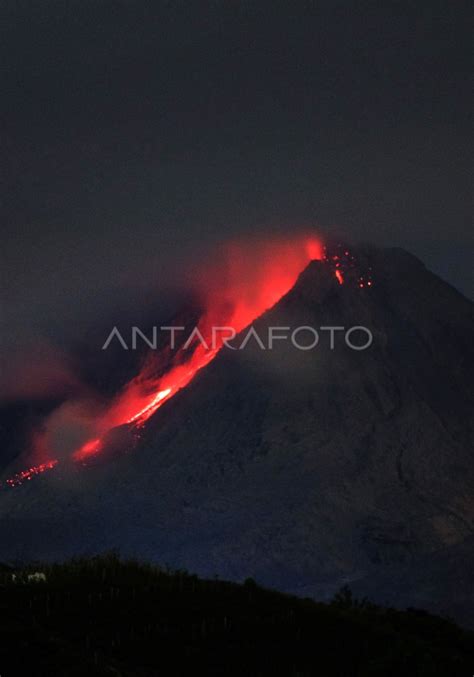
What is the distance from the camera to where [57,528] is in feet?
259

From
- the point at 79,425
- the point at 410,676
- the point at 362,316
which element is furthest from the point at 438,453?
the point at 410,676

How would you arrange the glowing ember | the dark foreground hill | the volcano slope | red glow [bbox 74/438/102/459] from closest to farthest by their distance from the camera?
the dark foreground hill
the volcano slope
red glow [bbox 74/438/102/459]
the glowing ember

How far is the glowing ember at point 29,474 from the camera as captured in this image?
8969cm

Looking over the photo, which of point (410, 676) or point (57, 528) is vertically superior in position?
point (57, 528)

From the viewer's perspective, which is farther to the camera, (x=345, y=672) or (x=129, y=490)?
(x=129, y=490)

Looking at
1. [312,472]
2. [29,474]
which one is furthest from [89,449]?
[312,472]

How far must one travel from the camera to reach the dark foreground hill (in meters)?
30.5

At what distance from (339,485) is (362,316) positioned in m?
16.6

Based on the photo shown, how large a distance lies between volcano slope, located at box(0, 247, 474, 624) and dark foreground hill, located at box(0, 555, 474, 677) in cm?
2820

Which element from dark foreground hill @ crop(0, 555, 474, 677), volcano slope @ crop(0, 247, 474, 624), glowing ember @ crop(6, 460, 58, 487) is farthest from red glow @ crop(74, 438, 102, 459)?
dark foreground hill @ crop(0, 555, 474, 677)

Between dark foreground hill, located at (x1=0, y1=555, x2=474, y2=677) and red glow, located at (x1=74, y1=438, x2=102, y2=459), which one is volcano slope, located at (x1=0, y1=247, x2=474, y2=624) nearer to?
red glow, located at (x1=74, y1=438, x2=102, y2=459)

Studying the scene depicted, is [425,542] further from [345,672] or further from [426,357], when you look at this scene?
[345,672]

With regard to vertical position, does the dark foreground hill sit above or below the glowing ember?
below

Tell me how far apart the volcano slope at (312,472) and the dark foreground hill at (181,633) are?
28202 millimetres
